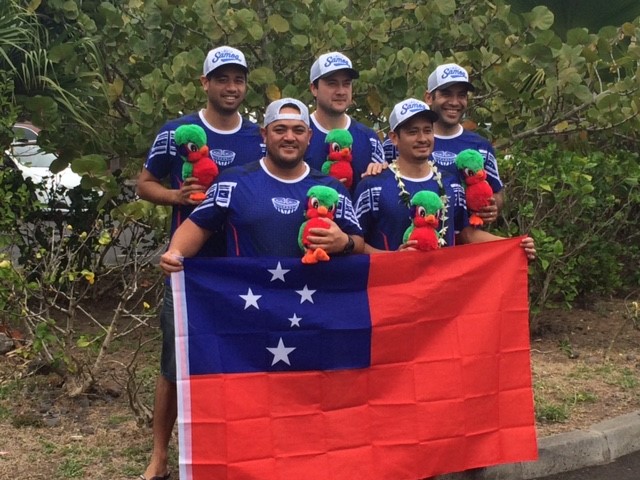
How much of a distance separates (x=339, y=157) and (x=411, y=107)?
46 centimetres

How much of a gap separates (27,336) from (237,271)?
2.88m

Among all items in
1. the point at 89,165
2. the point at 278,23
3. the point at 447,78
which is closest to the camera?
the point at 447,78

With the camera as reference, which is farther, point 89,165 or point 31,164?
point 31,164

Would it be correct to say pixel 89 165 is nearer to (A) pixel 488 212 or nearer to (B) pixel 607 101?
(A) pixel 488 212

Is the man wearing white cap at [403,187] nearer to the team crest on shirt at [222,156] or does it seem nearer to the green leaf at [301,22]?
the team crest on shirt at [222,156]

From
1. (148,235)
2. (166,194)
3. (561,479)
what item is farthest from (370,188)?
(148,235)

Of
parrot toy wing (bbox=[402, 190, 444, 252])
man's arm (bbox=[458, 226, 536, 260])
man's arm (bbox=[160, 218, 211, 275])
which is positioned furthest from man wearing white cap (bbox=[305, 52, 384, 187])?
man's arm (bbox=[160, 218, 211, 275])

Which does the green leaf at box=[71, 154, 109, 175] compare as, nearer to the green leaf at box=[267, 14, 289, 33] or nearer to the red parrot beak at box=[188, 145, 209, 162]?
the green leaf at box=[267, 14, 289, 33]

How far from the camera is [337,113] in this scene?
5.09m

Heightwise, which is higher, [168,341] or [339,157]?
[339,157]

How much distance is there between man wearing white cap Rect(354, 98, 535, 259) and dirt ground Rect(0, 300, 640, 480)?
65.4 inches

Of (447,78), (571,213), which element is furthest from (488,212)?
(571,213)

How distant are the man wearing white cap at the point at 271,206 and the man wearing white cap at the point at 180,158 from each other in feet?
0.83

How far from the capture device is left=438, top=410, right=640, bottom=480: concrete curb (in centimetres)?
531
